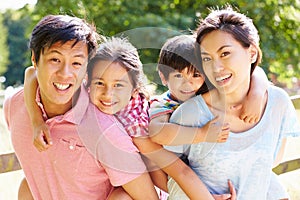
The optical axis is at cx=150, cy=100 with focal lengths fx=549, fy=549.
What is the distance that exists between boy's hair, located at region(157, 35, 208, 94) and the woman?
61 millimetres

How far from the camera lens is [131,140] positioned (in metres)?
2.17

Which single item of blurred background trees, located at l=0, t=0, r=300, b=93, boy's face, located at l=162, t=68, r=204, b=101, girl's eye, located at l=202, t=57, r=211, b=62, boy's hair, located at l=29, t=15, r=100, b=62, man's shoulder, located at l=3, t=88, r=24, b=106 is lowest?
boy's face, located at l=162, t=68, r=204, b=101

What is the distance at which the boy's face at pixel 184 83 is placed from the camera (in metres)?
2.28

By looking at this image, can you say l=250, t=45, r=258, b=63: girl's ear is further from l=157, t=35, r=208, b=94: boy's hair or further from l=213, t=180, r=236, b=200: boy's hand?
l=213, t=180, r=236, b=200: boy's hand

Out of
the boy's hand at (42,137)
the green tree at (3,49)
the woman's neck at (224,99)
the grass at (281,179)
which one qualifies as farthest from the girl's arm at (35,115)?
the green tree at (3,49)

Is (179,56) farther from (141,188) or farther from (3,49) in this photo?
(3,49)

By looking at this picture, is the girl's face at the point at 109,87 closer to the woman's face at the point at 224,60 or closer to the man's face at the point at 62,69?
the man's face at the point at 62,69

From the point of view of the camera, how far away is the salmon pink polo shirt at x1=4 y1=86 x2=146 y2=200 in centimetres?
215

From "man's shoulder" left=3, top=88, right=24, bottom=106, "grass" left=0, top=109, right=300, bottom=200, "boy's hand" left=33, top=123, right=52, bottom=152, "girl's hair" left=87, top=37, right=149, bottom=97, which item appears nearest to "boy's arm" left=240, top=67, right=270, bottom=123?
"girl's hair" left=87, top=37, right=149, bottom=97

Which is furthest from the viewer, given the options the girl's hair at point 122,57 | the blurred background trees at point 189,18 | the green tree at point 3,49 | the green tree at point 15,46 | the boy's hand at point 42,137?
the green tree at point 15,46

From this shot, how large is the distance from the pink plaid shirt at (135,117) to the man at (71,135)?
4 cm

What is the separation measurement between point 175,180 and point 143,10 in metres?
5.87

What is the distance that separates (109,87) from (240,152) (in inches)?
23.2

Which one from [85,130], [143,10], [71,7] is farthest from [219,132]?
[143,10]
